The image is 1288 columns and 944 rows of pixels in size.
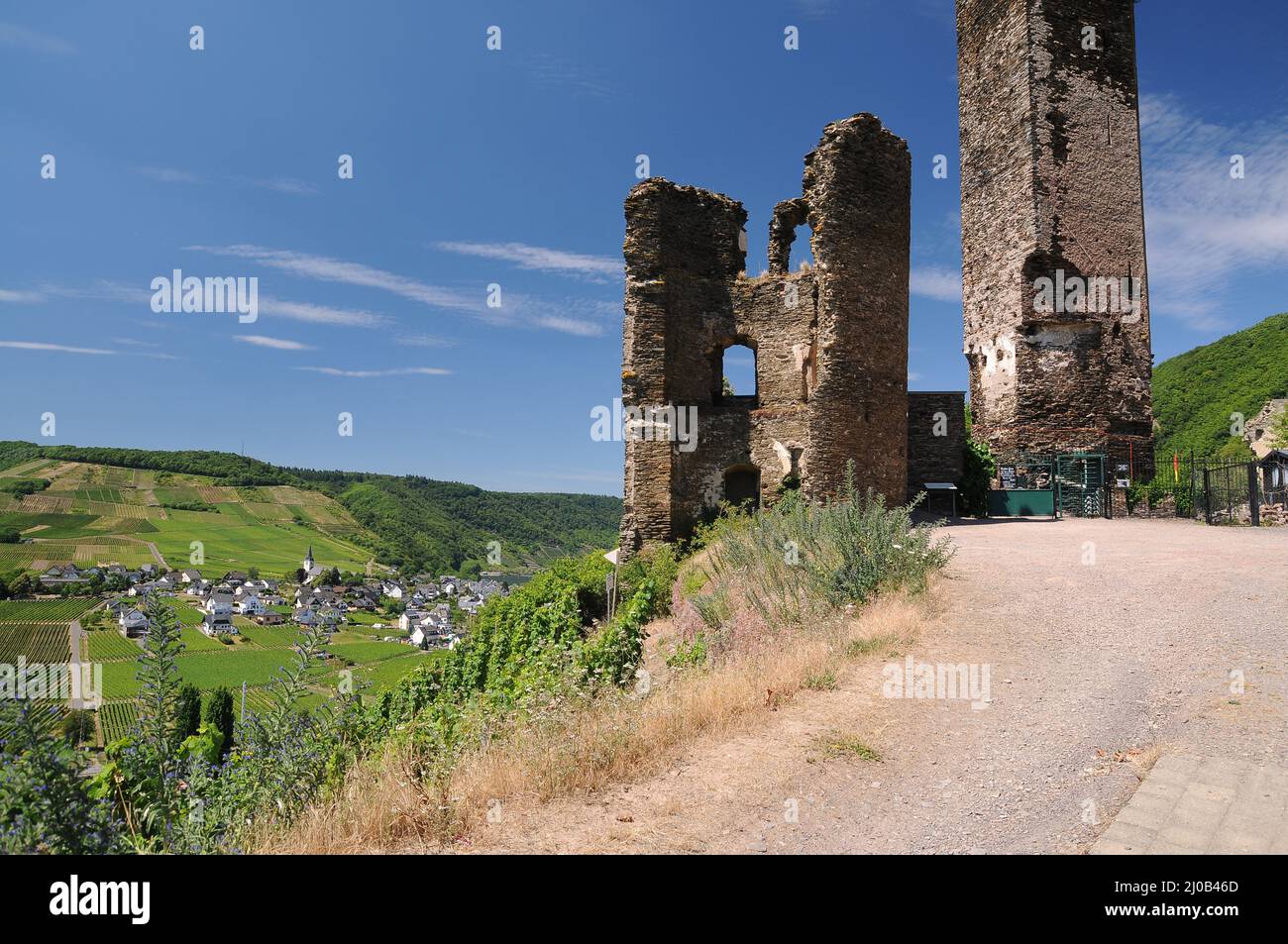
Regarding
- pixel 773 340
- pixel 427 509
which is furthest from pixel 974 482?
pixel 427 509

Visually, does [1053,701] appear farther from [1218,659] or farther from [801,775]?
[801,775]

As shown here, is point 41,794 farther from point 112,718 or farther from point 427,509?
point 427,509

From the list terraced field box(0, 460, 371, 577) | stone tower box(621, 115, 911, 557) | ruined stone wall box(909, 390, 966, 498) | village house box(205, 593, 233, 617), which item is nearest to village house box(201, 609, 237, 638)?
village house box(205, 593, 233, 617)

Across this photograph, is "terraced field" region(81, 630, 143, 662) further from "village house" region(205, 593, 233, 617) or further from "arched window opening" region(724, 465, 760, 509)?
"arched window opening" region(724, 465, 760, 509)

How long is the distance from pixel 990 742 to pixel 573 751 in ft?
9.44

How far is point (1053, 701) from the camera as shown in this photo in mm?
5207

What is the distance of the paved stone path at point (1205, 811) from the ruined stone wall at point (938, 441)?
1776 cm

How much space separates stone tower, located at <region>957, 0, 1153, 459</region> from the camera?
837 inches

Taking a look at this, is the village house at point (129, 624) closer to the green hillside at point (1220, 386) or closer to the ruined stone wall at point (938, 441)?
the ruined stone wall at point (938, 441)

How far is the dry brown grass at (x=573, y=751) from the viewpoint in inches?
144

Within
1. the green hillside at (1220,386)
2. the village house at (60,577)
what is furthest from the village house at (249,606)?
the green hillside at (1220,386)

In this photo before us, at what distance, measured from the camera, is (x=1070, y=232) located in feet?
70.2

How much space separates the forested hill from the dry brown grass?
2236 inches
